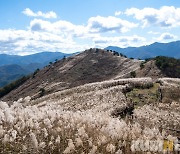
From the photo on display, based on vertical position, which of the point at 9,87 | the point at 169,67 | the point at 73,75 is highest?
the point at 169,67

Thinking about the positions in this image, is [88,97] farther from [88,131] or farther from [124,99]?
[88,131]

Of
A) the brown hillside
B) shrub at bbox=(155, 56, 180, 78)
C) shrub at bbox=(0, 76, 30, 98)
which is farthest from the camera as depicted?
shrub at bbox=(0, 76, 30, 98)

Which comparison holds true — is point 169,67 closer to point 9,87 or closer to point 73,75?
point 73,75

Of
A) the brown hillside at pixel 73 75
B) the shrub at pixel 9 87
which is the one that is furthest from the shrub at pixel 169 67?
the shrub at pixel 9 87

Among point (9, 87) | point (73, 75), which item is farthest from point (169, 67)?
point (9, 87)

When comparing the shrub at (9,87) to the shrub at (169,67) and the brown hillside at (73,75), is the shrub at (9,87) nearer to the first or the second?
the brown hillside at (73,75)

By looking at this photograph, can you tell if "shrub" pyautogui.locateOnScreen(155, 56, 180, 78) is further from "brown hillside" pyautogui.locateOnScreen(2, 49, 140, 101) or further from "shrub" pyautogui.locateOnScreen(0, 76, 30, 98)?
"shrub" pyautogui.locateOnScreen(0, 76, 30, 98)

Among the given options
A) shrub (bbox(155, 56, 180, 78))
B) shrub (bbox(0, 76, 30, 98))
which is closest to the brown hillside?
shrub (bbox(0, 76, 30, 98))

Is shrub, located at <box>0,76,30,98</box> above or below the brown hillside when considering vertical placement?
below

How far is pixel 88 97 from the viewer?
144 feet

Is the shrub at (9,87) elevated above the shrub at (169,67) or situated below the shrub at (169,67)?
below

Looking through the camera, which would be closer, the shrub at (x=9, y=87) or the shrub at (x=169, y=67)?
the shrub at (x=169, y=67)

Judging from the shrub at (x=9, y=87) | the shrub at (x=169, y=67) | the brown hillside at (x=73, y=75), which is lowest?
the shrub at (x=9, y=87)

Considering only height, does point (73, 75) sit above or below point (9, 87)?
above
